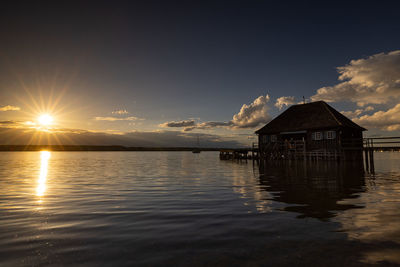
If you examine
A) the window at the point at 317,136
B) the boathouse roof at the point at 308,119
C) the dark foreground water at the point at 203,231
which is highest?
the boathouse roof at the point at 308,119

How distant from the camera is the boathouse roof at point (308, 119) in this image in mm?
28900

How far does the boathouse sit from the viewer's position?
91.8 ft

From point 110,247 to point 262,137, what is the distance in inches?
1319

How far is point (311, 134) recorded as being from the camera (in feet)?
99.6

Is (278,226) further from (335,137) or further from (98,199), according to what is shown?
(335,137)

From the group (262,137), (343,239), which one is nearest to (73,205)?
(343,239)

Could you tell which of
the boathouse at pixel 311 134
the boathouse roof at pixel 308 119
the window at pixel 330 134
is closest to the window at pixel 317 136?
the boathouse at pixel 311 134

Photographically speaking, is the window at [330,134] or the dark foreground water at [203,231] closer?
the dark foreground water at [203,231]

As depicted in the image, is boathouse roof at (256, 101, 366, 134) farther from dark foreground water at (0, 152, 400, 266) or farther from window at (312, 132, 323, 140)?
dark foreground water at (0, 152, 400, 266)

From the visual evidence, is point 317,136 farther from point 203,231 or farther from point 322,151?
point 203,231

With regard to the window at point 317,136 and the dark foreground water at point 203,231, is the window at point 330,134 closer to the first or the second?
the window at point 317,136

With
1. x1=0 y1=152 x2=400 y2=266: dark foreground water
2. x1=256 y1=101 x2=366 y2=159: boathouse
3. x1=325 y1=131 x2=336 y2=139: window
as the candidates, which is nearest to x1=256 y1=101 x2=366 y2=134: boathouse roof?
x1=256 y1=101 x2=366 y2=159: boathouse

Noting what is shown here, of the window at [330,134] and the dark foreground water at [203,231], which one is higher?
the window at [330,134]

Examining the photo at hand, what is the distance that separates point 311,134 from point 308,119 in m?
2.13
